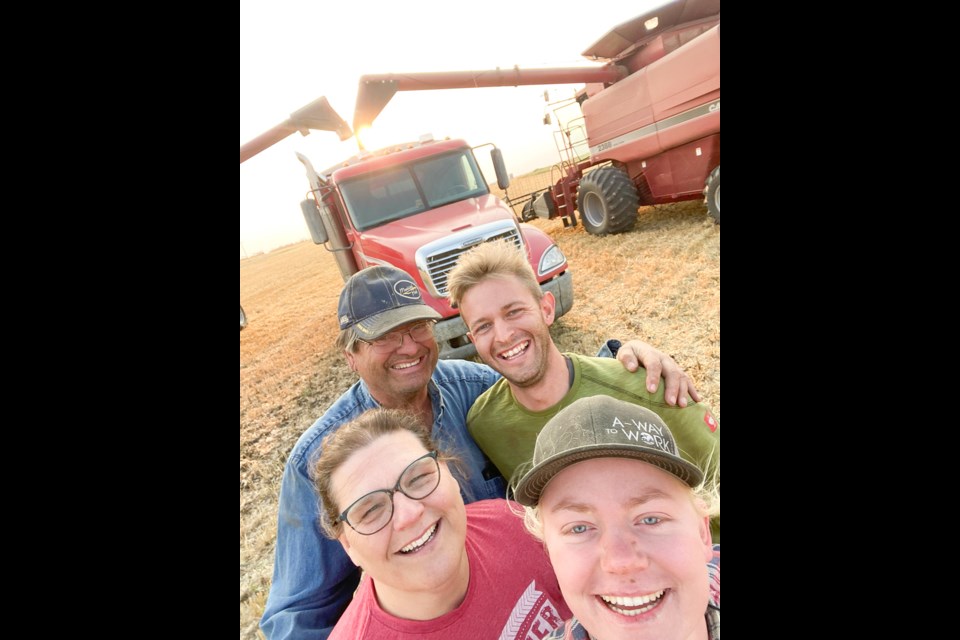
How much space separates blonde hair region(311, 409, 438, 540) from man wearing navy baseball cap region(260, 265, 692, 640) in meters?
0.15

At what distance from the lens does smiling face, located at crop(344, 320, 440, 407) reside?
176 cm

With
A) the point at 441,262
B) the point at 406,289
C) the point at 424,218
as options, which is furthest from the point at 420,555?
the point at 424,218

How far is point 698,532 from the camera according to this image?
830 mm

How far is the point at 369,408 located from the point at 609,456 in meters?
1.07

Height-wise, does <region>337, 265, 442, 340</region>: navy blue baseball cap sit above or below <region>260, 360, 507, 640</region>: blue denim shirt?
above

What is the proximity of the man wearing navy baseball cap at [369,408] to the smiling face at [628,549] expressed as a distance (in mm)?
709

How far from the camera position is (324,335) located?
4.17 m

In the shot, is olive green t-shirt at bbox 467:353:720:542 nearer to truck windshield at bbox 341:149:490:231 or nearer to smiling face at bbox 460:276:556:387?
smiling face at bbox 460:276:556:387

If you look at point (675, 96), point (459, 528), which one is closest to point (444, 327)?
point (459, 528)

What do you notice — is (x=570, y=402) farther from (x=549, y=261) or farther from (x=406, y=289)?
(x=549, y=261)

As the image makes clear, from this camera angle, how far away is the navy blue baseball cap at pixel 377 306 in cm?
176

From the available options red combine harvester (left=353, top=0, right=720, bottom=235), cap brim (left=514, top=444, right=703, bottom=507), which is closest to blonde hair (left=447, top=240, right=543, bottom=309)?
cap brim (left=514, top=444, right=703, bottom=507)

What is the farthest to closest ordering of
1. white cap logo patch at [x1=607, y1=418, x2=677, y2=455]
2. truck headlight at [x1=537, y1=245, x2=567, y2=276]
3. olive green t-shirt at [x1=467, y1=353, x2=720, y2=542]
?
truck headlight at [x1=537, y1=245, x2=567, y2=276] → olive green t-shirt at [x1=467, y1=353, x2=720, y2=542] → white cap logo patch at [x1=607, y1=418, x2=677, y2=455]

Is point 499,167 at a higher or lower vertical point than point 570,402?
higher
